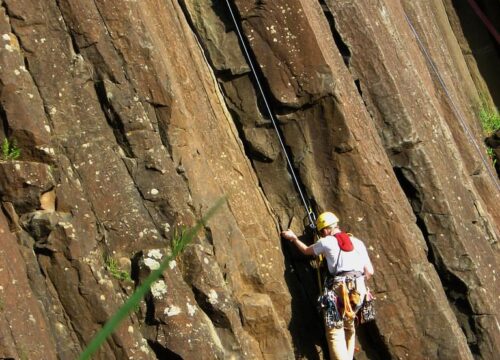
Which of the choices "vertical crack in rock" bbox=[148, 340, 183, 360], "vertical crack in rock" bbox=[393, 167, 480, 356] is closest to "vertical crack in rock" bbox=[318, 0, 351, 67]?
"vertical crack in rock" bbox=[393, 167, 480, 356]

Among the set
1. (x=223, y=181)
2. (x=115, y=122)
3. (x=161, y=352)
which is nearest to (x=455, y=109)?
(x=223, y=181)

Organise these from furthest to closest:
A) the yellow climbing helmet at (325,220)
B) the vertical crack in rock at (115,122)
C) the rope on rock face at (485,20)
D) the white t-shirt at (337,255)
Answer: the rope on rock face at (485,20) → the yellow climbing helmet at (325,220) → the white t-shirt at (337,255) → the vertical crack in rock at (115,122)

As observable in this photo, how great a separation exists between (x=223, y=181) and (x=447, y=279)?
360 centimetres

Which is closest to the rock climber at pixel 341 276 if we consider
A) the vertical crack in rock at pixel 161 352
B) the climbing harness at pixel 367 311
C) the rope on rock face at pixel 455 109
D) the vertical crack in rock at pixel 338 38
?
the climbing harness at pixel 367 311

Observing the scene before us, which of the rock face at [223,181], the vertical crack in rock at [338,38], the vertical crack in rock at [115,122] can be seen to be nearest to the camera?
the rock face at [223,181]

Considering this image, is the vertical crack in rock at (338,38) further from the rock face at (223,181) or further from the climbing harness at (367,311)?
the climbing harness at (367,311)

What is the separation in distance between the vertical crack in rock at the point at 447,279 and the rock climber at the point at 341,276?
6.73ft

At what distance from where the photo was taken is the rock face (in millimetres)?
8859

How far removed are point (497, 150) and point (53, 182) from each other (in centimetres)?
1129

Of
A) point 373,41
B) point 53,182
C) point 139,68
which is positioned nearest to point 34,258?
point 53,182

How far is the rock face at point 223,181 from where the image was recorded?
29.1 ft

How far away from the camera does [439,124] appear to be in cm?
1395

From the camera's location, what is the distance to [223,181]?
1115 cm

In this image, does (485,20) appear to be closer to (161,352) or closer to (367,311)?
(367,311)
